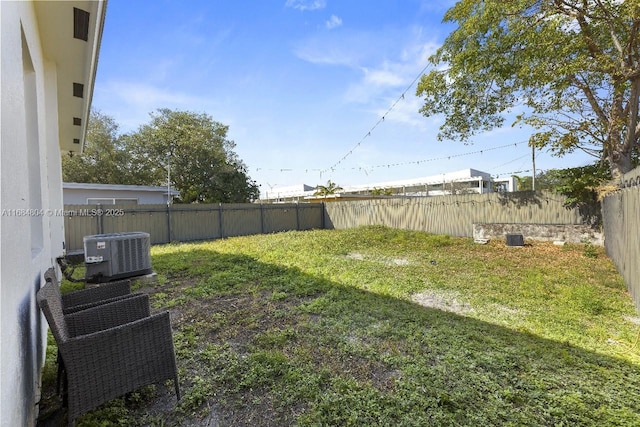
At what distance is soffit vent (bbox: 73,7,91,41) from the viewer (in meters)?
2.75

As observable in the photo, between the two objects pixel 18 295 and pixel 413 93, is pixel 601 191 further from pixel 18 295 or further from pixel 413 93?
pixel 18 295

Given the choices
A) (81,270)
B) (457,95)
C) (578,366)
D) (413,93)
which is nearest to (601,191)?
(457,95)

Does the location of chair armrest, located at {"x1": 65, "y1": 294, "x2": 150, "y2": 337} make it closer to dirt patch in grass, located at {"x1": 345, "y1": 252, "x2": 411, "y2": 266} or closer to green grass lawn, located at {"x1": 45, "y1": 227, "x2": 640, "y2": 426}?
green grass lawn, located at {"x1": 45, "y1": 227, "x2": 640, "y2": 426}

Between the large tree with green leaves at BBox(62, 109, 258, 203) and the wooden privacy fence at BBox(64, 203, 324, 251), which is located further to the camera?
the large tree with green leaves at BBox(62, 109, 258, 203)

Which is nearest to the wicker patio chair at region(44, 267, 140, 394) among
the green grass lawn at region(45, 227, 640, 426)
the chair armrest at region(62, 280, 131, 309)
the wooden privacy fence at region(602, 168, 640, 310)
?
the chair armrest at region(62, 280, 131, 309)

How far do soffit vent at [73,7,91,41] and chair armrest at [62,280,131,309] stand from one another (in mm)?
2485

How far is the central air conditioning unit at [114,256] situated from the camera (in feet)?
14.5

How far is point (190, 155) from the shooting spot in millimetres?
17719

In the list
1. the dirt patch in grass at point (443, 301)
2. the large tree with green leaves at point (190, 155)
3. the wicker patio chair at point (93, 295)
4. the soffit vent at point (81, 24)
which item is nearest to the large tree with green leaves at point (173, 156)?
the large tree with green leaves at point (190, 155)

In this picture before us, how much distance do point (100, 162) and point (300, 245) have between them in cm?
1490

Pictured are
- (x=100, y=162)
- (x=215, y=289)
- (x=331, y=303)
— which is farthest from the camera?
(x=100, y=162)

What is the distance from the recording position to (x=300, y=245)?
876 centimetres

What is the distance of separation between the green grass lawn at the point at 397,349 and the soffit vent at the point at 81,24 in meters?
3.09

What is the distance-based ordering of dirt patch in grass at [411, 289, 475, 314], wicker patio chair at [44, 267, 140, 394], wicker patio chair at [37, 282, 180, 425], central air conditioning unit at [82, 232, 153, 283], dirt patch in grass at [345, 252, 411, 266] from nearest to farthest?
wicker patio chair at [37, 282, 180, 425], wicker patio chair at [44, 267, 140, 394], dirt patch in grass at [411, 289, 475, 314], central air conditioning unit at [82, 232, 153, 283], dirt patch in grass at [345, 252, 411, 266]
